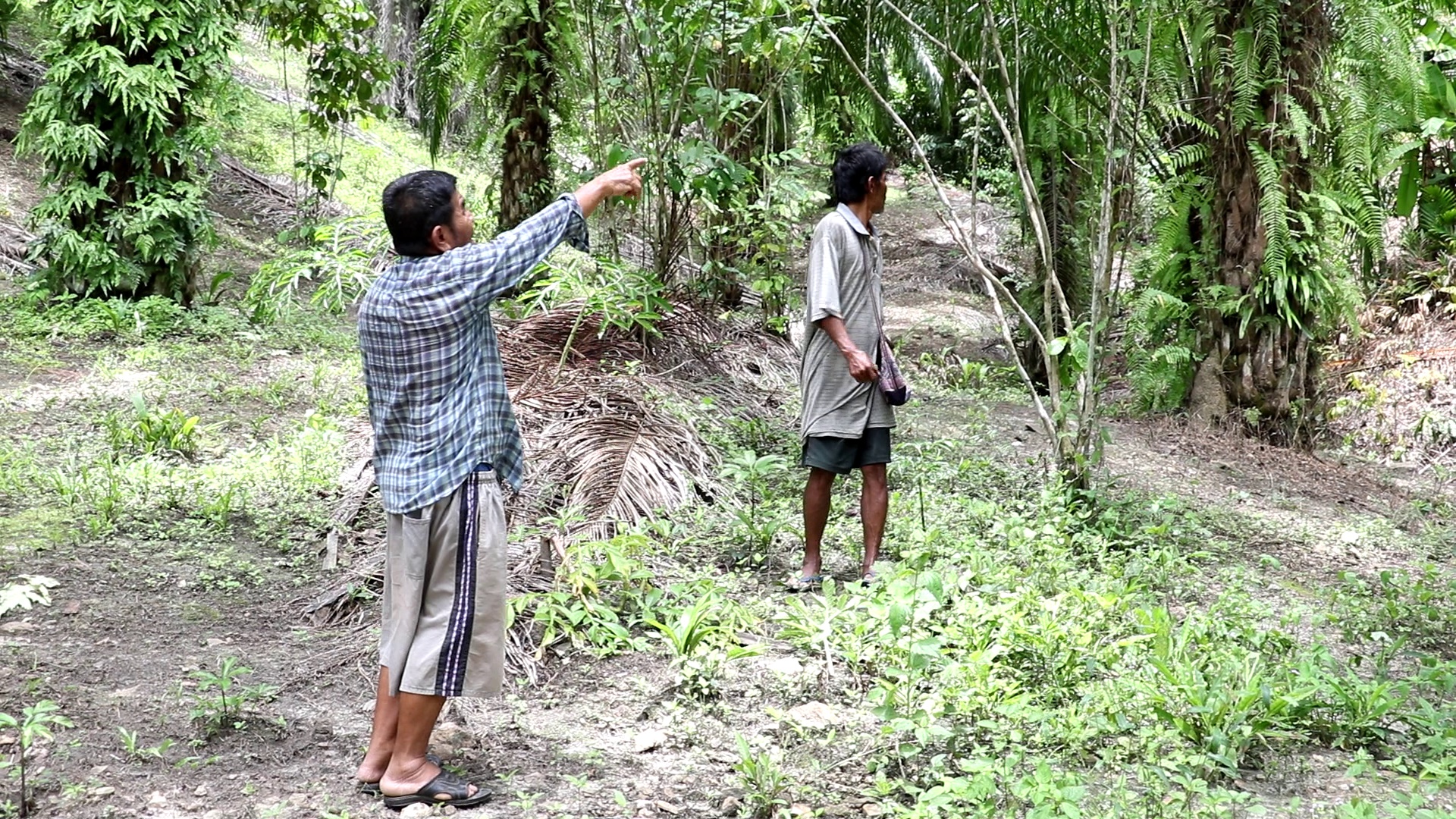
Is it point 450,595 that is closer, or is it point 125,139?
point 450,595

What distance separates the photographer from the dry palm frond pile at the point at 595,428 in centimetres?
479

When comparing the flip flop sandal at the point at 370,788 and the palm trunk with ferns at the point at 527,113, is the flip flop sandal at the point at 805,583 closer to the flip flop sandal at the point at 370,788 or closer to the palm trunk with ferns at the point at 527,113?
the flip flop sandal at the point at 370,788

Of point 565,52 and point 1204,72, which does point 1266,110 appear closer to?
point 1204,72

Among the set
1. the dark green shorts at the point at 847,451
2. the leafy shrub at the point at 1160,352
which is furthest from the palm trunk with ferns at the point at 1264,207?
the dark green shorts at the point at 847,451

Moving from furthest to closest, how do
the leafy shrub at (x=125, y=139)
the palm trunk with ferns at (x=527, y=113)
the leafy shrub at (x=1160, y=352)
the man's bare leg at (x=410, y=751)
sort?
1. the leafy shrub at (x=125, y=139)
2. the palm trunk with ferns at (x=527, y=113)
3. the leafy shrub at (x=1160, y=352)
4. the man's bare leg at (x=410, y=751)

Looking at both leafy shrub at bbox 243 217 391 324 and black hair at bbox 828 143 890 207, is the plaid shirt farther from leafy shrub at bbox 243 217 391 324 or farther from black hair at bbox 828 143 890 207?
leafy shrub at bbox 243 217 391 324

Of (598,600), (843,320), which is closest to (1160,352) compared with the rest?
(843,320)

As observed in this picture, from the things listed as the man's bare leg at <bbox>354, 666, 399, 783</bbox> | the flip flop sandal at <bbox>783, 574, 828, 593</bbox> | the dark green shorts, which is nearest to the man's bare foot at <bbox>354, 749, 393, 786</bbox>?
Result: the man's bare leg at <bbox>354, 666, 399, 783</bbox>

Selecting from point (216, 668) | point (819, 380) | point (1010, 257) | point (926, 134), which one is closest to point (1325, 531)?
point (819, 380)

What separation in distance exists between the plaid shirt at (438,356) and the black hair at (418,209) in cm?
5

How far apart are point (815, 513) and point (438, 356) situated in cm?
213

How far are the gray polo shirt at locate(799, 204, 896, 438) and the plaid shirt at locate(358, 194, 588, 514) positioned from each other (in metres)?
1.67

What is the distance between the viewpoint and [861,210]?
4754 mm

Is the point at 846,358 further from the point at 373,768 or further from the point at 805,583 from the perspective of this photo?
the point at 373,768
